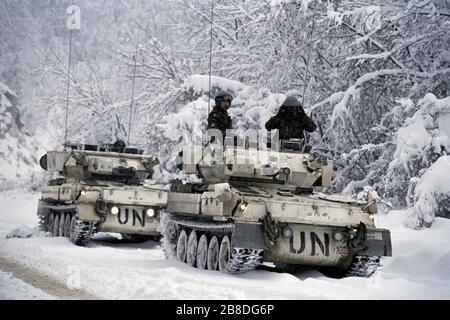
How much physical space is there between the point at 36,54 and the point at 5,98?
5948 mm

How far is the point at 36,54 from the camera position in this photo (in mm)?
42688

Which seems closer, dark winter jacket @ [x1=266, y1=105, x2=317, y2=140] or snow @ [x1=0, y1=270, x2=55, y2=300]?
snow @ [x1=0, y1=270, x2=55, y2=300]

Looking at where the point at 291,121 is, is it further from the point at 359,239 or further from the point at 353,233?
the point at 359,239

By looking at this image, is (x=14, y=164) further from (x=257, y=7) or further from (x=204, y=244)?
(x=204, y=244)

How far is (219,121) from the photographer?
14.2 m

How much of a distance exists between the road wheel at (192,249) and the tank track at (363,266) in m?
2.56

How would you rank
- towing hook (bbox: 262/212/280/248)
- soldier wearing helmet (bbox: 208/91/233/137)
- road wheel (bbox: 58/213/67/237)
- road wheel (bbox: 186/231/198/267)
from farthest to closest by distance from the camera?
1. road wheel (bbox: 58/213/67/237)
2. soldier wearing helmet (bbox: 208/91/233/137)
3. road wheel (bbox: 186/231/198/267)
4. towing hook (bbox: 262/212/280/248)

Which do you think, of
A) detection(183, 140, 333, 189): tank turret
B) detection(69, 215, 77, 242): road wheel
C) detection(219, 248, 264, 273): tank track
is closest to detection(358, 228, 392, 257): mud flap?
detection(219, 248, 264, 273): tank track

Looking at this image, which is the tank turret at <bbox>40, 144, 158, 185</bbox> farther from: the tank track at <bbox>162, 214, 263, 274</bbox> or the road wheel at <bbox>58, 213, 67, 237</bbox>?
the tank track at <bbox>162, 214, 263, 274</bbox>

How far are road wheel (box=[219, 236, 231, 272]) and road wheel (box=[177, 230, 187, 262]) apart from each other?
6.54 ft

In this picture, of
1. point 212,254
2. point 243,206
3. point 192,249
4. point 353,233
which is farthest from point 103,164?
point 353,233

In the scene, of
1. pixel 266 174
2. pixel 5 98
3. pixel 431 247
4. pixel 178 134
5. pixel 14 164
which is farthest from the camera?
pixel 14 164

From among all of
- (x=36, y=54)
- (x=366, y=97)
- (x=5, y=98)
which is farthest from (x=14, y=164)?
(x=366, y=97)

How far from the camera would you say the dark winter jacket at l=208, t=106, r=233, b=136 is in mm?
14219
